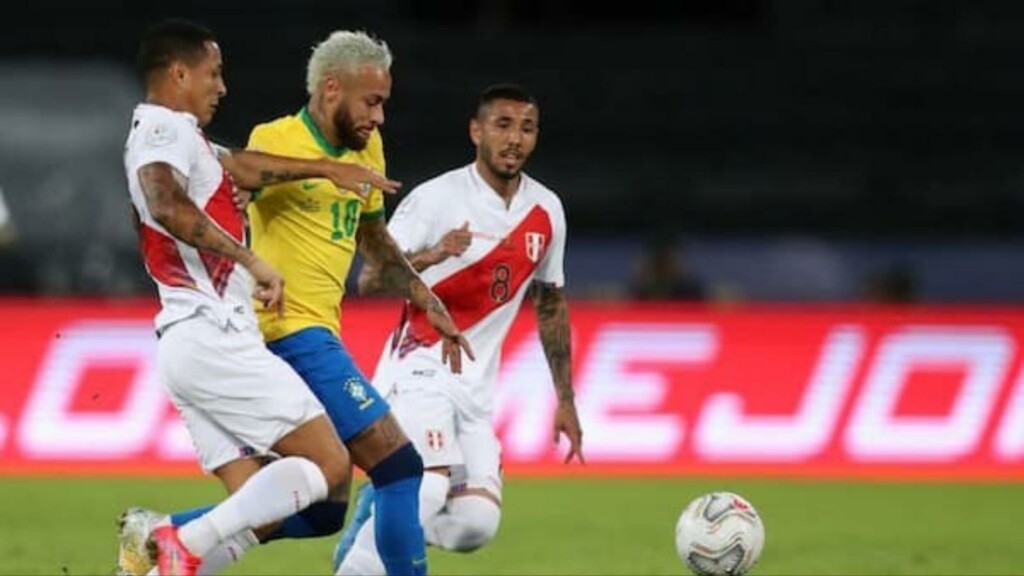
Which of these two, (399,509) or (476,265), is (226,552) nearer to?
(399,509)

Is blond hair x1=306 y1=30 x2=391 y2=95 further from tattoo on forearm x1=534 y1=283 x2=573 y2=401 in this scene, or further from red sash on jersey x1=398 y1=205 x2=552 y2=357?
tattoo on forearm x1=534 y1=283 x2=573 y2=401

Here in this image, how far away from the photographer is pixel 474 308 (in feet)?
29.7

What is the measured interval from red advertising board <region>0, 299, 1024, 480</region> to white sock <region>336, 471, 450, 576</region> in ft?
20.4

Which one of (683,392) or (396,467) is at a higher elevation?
(683,392)

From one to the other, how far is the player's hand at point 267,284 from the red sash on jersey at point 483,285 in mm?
1764

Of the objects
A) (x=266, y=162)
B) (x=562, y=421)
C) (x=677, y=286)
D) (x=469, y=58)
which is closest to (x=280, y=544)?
(x=562, y=421)

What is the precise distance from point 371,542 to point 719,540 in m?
1.35

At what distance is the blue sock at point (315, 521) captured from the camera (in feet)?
25.9

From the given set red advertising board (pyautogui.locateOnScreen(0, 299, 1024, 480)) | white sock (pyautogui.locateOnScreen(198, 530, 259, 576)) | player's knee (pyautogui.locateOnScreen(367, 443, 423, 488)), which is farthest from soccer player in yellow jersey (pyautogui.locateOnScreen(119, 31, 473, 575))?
red advertising board (pyautogui.locateOnScreen(0, 299, 1024, 480))

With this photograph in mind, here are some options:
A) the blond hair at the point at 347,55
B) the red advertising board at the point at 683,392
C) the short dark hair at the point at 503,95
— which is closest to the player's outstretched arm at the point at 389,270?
the blond hair at the point at 347,55

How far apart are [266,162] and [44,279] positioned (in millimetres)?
10347

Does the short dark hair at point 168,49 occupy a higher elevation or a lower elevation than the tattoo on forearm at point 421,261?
higher

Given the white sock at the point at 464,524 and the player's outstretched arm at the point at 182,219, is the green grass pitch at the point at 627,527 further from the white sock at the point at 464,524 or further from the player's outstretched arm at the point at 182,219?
the player's outstretched arm at the point at 182,219

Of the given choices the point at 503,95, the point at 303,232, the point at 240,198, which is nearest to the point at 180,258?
the point at 240,198
